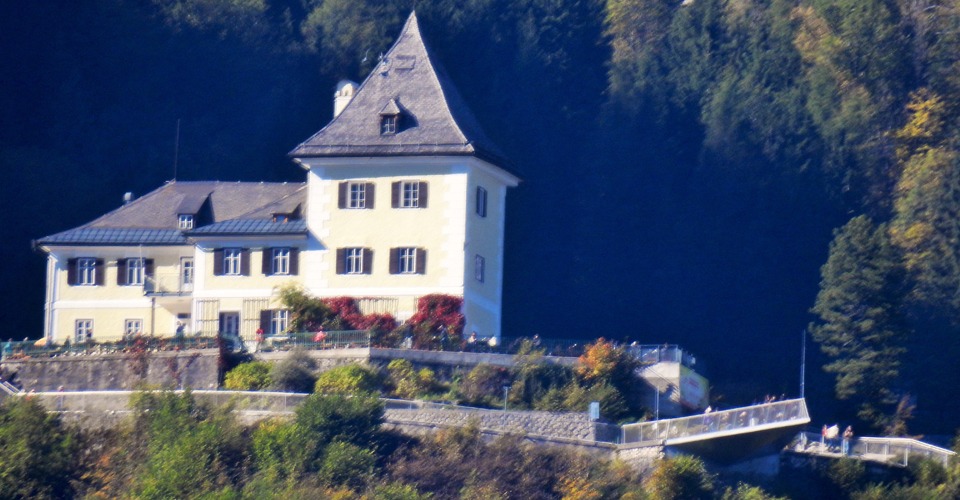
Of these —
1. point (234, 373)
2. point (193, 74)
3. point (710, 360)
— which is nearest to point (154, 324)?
point (234, 373)

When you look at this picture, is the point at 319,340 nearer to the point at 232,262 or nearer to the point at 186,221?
the point at 232,262

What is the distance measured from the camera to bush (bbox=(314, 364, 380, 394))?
4925 cm

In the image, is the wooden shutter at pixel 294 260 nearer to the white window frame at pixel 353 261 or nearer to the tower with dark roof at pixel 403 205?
the tower with dark roof at pixel 403 205

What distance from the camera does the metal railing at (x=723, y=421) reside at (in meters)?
46.5

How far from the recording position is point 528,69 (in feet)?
260

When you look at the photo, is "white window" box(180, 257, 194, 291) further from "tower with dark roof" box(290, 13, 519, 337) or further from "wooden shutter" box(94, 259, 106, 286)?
"tower with dark roof" box(290, 13, 519, 337)

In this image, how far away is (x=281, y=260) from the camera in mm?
57531

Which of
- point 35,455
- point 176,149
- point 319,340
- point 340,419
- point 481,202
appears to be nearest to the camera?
point 340,419

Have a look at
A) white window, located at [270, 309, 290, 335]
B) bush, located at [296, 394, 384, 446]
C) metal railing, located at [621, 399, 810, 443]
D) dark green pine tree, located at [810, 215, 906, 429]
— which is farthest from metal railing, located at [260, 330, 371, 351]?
dark green pine tree, located at [810, 215, 906, 429]

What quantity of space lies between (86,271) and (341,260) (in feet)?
26.8

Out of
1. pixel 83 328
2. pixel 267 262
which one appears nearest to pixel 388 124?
pixel 267 262

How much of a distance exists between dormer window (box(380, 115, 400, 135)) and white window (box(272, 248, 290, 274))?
4.35 meters

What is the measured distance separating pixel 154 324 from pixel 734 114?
24785mm

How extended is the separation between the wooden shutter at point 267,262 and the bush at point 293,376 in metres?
6.65
